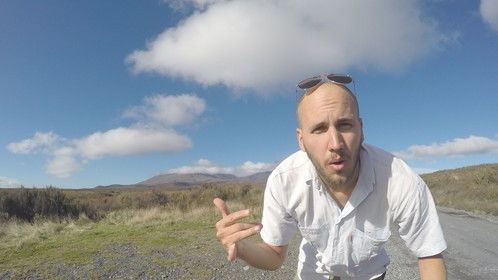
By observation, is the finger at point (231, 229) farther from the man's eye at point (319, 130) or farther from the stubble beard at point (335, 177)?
the man's eye at point (319, 130)

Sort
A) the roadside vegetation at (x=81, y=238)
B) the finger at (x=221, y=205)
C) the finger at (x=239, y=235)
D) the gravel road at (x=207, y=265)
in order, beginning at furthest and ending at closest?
the roadside vegetation at (x=81, y=238), the gravel road at (x=207, y=265), the finger at (x=221, y=205), the finger at (x=239, y=235)

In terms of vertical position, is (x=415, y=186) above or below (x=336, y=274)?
above

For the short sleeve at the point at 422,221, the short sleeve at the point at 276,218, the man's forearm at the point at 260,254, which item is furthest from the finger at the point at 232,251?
the short sleeve at the point at 422,221

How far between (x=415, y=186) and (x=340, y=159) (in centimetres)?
46

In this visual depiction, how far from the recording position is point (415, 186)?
2.34 meters

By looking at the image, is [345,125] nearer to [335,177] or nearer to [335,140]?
[335,140]

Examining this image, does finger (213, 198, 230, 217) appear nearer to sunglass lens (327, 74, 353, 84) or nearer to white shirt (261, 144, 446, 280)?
white shirt (261, 144, 446, 280)

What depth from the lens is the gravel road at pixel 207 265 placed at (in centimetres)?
705

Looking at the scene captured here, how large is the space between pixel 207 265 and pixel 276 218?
18.3 ft

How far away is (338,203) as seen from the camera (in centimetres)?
260

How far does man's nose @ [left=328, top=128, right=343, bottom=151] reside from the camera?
227cm

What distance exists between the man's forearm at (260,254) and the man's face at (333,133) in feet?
2.01

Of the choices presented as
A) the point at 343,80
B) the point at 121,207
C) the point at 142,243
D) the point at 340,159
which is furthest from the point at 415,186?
the point at 121,207

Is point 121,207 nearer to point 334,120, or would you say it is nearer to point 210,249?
point 210,249
